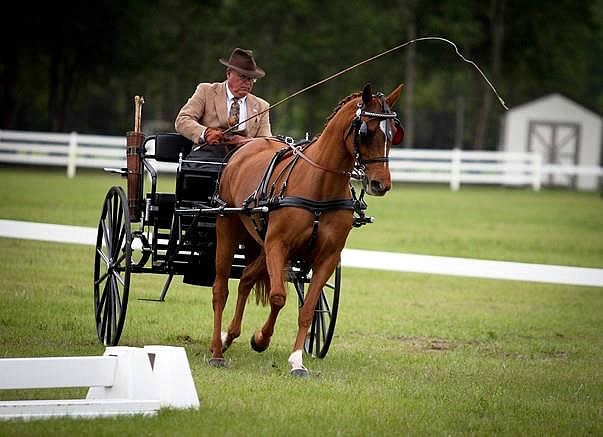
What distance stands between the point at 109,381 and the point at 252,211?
2.43m

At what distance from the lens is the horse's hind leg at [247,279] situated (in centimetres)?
880

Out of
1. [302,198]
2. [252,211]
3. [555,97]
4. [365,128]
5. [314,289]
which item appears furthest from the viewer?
[555,97]

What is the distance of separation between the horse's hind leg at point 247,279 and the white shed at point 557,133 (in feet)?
124

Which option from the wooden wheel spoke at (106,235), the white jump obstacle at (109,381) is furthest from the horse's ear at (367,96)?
the wooden wheel spoke at (106,235)

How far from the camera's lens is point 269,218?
26.4ft

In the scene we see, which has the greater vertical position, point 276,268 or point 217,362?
point 276,268

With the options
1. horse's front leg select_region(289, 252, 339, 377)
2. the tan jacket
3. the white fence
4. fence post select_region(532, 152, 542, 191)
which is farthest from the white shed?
horse's front leg select_region(289, 252, 339, 377)

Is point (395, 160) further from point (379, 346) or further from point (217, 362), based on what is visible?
point (217, 362)

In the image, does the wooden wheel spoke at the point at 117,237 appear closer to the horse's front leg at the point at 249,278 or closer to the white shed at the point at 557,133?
the horse's front leg at the point at 249,278

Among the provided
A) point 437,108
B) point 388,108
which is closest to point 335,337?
point 388,108

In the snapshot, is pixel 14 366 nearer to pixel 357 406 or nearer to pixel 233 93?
pixel 357 406

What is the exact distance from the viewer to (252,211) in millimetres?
8227

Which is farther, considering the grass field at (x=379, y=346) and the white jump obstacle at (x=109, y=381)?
the grass field at (x=379, y=346)

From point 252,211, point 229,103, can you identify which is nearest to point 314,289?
point 252,211
